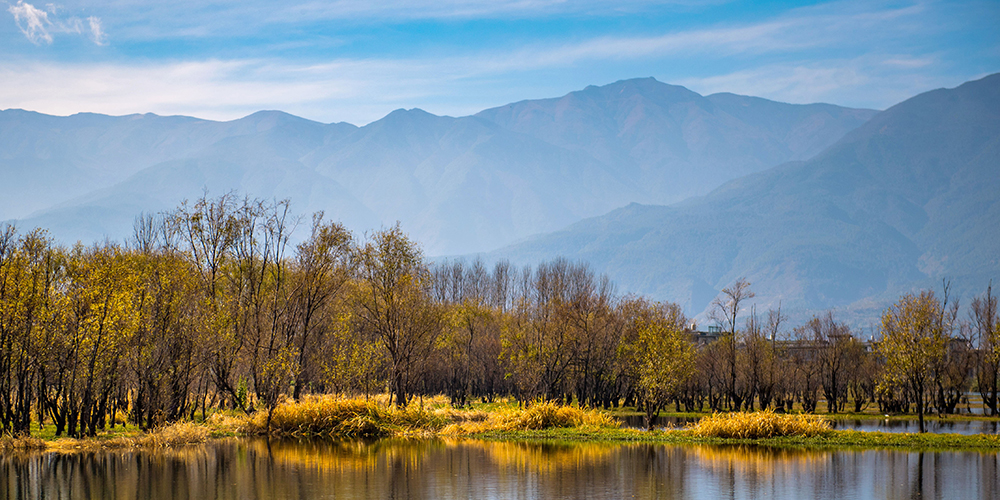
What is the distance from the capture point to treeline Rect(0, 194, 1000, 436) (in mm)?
34844

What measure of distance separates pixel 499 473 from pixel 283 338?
2268cm

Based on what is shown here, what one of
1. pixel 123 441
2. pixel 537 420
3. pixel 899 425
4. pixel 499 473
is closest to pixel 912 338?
pixel 899 425

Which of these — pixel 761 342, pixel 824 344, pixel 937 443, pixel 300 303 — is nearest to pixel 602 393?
pixel 761 342

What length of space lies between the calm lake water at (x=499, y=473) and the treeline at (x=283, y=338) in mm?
5092

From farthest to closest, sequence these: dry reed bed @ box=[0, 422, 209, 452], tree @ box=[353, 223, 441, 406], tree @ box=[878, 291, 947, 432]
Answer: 1. tree @ box=[353, 223, 441, 406]
2. tree @ box=[878, 291, 947, 432]
3. dry reed bed @ box=[0, 422, 209, 452]

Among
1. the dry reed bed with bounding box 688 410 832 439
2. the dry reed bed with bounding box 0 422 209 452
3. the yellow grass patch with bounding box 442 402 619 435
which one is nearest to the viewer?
the dry reed bed with bounding box 0 422 209 452

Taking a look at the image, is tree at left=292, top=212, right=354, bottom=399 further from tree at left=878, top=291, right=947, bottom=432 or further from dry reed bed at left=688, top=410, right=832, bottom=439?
tree at left=878, top=291, right=947, bottom=432

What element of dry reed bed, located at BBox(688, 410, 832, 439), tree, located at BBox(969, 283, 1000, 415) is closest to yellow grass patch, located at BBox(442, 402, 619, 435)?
dry reed bed, located at BBox(688, 410, 832, 439)

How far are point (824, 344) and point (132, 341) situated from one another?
62.7m

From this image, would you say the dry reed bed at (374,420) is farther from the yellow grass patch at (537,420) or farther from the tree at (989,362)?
the tree at (989,362)

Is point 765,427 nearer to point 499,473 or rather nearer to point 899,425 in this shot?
point 499,473

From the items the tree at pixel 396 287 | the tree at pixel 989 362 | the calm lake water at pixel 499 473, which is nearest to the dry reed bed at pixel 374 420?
the calm lake water at pixel 499 473

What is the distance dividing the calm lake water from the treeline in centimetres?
509

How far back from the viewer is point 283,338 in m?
46.8
